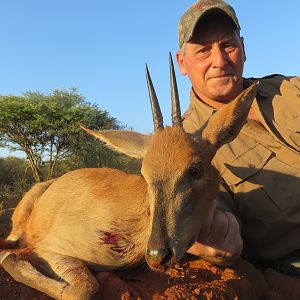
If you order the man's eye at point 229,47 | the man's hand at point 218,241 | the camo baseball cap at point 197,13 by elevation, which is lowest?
the man's hand at point 218,241

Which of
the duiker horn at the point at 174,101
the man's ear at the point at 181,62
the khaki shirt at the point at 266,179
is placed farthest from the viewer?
the man's ear at the point at 181,62

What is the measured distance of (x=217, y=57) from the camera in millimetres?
5676

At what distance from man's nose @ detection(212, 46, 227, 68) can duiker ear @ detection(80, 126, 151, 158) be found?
1.29m

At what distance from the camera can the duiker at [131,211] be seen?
3.99 metres

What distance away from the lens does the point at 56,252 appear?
4.66 m

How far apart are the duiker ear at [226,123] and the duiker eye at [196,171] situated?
360 mm

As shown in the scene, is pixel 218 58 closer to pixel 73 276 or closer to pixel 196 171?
pixel 196 171

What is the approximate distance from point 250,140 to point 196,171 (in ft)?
5.21

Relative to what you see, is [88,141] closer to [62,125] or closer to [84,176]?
[62,125]

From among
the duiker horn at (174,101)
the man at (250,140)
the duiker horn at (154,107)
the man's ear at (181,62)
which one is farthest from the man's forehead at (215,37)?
the duiker horn at (154,107)

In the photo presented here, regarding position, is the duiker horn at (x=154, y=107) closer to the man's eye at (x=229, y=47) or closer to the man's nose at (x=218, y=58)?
the man's nose at (x=218, y=58)

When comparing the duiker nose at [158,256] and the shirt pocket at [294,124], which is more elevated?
the shirt pocket at [294,124]

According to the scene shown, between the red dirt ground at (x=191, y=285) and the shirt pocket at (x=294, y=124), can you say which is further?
the shirt pocket at (x=294, y=124)

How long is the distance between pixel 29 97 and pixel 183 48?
20896 millimetres
